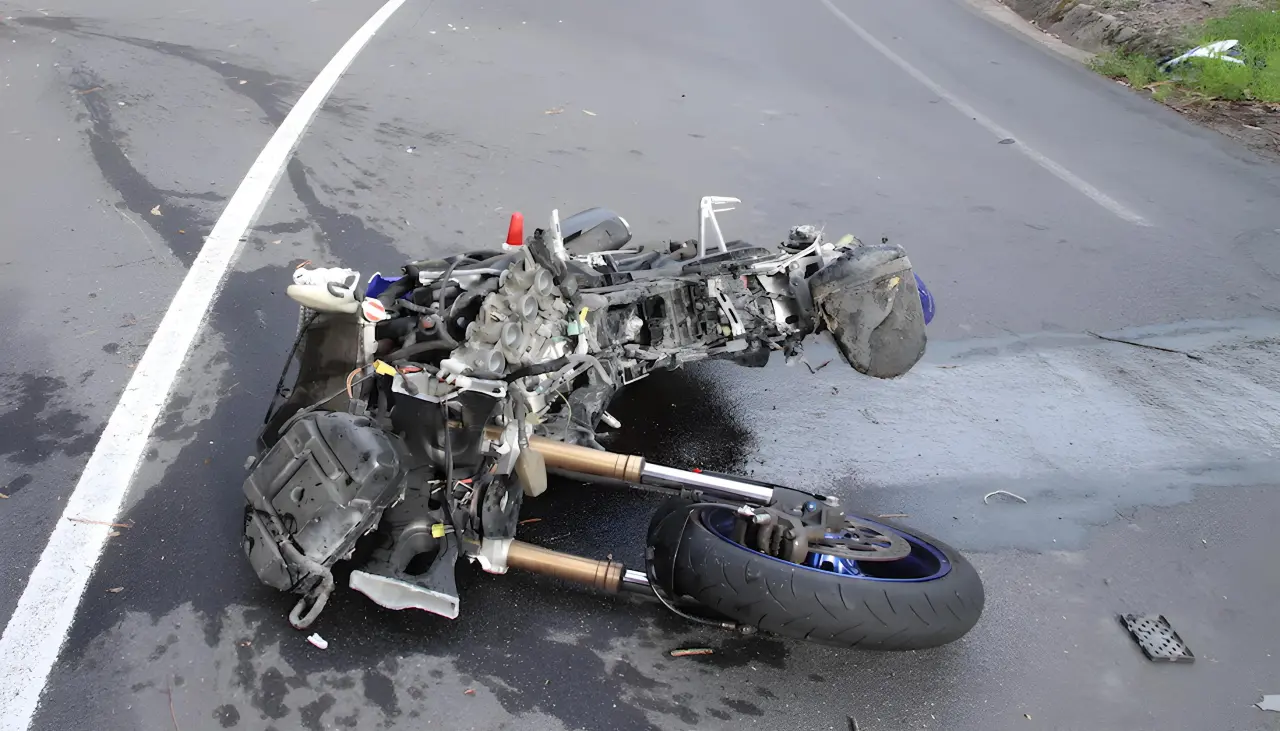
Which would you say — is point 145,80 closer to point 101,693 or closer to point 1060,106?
point 101,693

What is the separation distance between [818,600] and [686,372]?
2470 millimetres

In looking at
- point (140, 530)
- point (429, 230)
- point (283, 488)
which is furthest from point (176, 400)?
point (429, 230)

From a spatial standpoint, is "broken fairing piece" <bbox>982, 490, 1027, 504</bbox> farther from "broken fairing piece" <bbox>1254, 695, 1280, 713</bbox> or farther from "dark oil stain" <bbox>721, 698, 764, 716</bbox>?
"dark oil stain" <bbox>721, 698, 764, 716</bbox>

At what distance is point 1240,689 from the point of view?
152 inches

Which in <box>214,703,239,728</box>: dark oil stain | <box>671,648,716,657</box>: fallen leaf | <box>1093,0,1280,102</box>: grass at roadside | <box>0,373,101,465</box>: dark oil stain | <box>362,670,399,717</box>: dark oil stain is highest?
<box>1093,0,1280,102</box>: grass at roadside

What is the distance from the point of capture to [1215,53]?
1051 cm

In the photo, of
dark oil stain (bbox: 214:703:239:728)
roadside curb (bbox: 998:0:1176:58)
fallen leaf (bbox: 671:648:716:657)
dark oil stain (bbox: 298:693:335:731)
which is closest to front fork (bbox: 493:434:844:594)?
fallen leaf (bbox: 671:648:716:657)

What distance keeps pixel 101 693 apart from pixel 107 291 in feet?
10.9

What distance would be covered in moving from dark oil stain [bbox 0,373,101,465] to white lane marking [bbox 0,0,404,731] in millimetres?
156

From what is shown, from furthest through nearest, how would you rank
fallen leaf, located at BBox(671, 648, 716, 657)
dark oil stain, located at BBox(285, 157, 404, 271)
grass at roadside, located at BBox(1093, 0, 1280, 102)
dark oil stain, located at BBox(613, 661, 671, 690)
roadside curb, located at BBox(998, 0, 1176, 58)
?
roadside curb, located at BBox(998, 0, 1176, 58) < grass at roadside, located at BBox(1093, 0, 1280, 102) < dark oil stain, located at BBox(285, 157, 404, 271) < fallen leaf, located at BBox(671, 648, 716, 657) < dark oil stain, located at BBox(613, 661, 671, 690)

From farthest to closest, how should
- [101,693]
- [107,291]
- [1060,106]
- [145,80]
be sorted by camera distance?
[1060,106] → [145,80] → [107,291] → [101,693]

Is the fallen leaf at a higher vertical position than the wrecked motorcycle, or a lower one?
lower

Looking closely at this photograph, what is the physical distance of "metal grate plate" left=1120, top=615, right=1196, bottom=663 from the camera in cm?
396

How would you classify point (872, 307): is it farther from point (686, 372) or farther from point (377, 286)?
point (377, 286)
